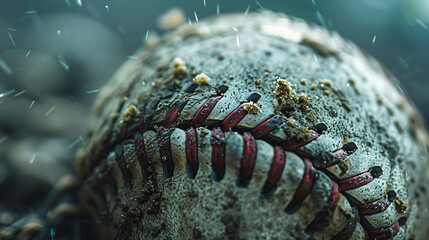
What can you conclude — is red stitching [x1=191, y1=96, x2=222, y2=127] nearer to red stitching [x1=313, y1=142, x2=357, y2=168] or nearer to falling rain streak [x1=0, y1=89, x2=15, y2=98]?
red stitching [x1=313, y1=142, x2=357, y2=168]

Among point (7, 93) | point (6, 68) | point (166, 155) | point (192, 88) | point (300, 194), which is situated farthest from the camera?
point (6, 68)

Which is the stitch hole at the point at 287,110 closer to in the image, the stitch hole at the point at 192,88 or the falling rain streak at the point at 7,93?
the stitch hole at the point at 192,88

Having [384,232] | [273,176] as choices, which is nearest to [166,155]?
[273,176]

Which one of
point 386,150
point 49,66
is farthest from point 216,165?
point 49,66

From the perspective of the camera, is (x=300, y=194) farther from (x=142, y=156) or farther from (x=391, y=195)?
(x=142, y=156)

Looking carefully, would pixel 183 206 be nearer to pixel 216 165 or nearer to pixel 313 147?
pixel 216 165

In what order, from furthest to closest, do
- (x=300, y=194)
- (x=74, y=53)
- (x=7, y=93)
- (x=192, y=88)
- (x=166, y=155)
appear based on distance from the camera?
(x=74, y=53)
(x=7, y=93)
(x=192, y=88)
(x=166, y=155)
(x=300, y=194)
